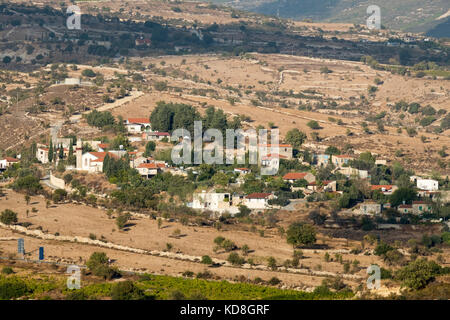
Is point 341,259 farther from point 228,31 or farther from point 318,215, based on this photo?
point 228,31

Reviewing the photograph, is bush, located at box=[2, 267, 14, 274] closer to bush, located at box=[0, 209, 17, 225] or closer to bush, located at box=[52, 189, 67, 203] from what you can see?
bush, located at box=[0, 209, 17, 225]

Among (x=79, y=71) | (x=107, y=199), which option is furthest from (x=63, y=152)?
(x=79, y=71)

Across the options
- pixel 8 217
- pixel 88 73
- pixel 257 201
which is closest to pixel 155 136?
pixel 257 201

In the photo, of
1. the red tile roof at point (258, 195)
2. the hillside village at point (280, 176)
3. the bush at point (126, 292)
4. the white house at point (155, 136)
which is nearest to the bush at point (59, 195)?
the hillside village at point (280, 176)

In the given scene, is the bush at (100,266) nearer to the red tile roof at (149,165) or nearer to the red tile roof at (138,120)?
the red tile roof at (149,165)

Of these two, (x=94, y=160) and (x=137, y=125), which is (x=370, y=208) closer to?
(x=94, y=160)

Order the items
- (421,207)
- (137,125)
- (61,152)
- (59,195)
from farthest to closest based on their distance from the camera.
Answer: (137,125)
(61,152)
(59,195)
(421,207)
